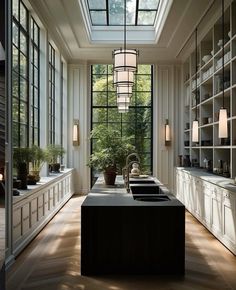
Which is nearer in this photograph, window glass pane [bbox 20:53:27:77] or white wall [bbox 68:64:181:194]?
window glass pane [bbox 20:53:27:77]

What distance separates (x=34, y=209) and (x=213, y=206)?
8.50 feet

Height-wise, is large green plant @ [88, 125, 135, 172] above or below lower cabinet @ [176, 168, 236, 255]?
above

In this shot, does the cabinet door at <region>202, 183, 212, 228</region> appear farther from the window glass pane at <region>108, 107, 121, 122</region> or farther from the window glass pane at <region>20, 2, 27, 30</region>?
the window glass pane at <region>108, 107, 121, 122</region>

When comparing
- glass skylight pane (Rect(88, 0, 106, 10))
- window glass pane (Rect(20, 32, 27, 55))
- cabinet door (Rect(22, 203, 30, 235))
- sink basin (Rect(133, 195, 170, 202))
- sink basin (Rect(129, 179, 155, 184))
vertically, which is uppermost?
glass skylight pane (Rect(88, 0, 106, 10))

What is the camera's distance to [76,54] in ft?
32.6

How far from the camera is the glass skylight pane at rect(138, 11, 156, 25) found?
8492mm

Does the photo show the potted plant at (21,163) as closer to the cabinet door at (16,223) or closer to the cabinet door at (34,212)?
the cabinet door at (34,212)

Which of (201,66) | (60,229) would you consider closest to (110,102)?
(201,66)

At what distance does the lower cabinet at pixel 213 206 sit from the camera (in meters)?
4.83

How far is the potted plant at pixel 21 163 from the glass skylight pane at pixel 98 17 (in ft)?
13.5

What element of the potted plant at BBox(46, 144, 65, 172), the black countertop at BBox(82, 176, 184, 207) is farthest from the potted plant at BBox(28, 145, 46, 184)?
the black countertop at BBox(82, 176, 184, 207)

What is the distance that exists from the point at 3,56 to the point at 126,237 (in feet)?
6.88

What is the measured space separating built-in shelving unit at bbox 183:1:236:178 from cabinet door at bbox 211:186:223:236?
555mm

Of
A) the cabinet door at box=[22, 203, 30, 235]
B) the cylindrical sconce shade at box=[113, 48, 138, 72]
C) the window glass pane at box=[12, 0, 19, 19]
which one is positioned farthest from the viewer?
the cylindrical sconce shade at box=[113, 48, 138, 72]
